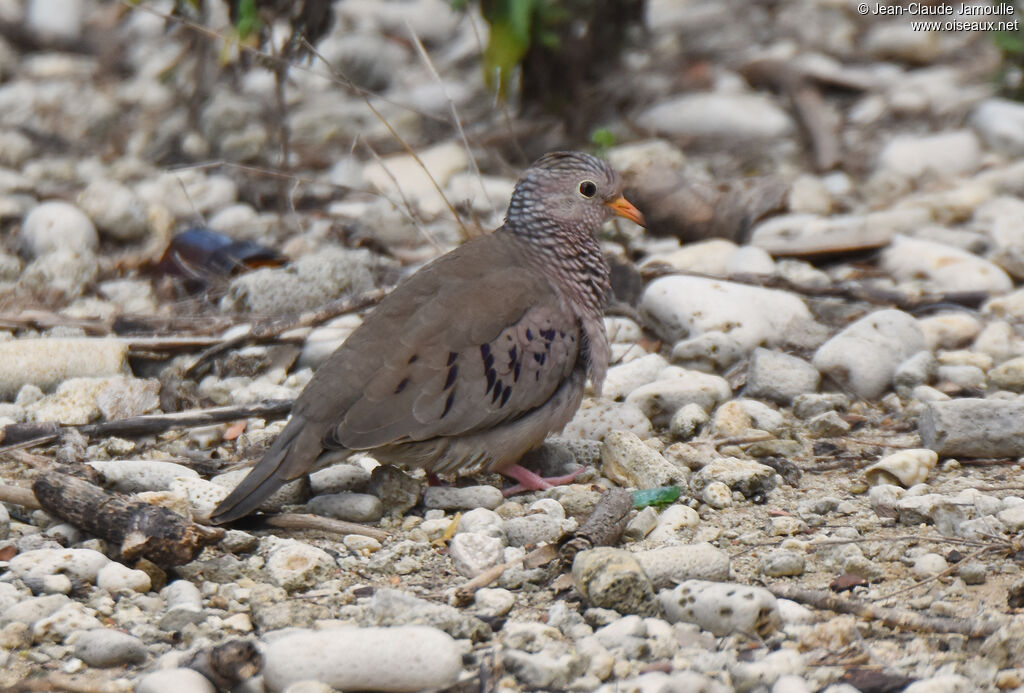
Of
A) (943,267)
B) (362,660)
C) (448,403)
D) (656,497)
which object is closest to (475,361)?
(448,403)

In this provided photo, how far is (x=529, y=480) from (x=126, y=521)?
1.29m

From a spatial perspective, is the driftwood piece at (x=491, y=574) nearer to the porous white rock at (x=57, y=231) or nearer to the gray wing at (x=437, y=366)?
the gray wing at (x=437, y=366)

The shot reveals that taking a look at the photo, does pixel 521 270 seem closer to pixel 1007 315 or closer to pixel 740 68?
pixel 1007 315

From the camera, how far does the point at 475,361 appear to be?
4.25 metres

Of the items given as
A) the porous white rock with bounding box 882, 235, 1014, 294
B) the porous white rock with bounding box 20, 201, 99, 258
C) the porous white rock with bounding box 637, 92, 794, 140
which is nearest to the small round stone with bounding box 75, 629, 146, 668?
the porous white rock with bounding box 20, 201, 99, 258

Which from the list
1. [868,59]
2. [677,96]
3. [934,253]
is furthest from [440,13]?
[934,253]

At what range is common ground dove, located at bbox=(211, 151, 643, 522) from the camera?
13.2 ft

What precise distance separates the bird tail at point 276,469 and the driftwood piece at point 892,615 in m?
1.38

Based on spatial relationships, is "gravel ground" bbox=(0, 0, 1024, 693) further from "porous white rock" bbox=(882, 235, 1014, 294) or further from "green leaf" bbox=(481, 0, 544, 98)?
"green leaf" bbox=(481, 0, 544, 98)

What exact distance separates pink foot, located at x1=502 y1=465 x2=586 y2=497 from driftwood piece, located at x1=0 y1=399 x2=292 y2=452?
0.80m

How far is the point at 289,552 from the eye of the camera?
12.3ft

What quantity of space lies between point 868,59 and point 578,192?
5159 millimetres

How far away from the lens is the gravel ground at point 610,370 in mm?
3229
